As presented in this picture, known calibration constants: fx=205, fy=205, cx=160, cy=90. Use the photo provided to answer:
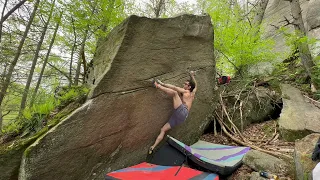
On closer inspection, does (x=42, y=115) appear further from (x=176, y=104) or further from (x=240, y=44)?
(x=240, y=44)

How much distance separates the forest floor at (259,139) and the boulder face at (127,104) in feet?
3.29

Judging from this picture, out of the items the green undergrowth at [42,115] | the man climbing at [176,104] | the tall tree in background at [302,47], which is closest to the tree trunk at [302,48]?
the tall tree in background at [302,47]

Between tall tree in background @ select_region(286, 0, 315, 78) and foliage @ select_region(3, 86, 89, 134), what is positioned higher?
tall tree in background @ select_region(286, 0, 315, 78)

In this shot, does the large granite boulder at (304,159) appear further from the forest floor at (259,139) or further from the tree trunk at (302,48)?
the tree trunk at (302,48)

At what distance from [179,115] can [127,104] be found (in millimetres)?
1222

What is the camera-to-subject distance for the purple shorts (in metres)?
4.58

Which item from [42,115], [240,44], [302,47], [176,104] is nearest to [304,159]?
[176,104]

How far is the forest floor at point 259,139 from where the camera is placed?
4.11m

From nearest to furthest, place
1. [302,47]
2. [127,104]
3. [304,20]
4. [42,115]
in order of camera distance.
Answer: [42,115] < [127,104] < [302,47] < [304,20]

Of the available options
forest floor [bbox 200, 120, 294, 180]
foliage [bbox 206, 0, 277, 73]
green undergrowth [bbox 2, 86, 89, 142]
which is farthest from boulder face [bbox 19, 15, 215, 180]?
foliage [bbox 206, 0, 277, 73]

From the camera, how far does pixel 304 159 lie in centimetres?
341

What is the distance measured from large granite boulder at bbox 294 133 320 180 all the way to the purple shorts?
7.17ft

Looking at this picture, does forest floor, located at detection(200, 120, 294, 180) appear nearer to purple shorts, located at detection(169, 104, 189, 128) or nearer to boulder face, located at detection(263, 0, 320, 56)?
purple shorts, located at detection(169, 104, 189, 128)

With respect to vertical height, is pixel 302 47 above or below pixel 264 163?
above
